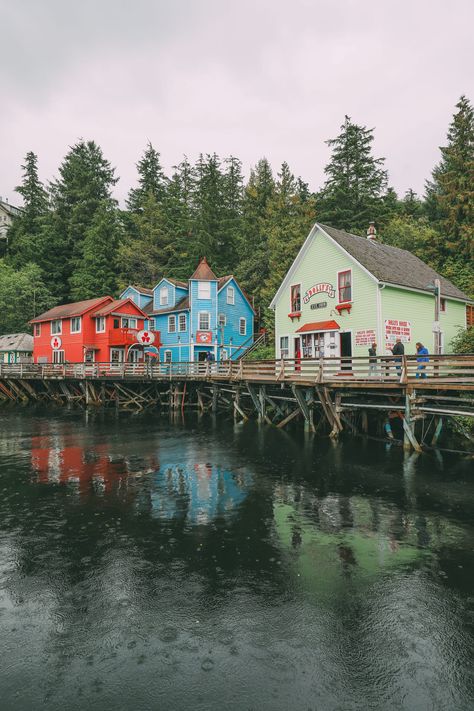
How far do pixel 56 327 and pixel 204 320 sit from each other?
53.7ft

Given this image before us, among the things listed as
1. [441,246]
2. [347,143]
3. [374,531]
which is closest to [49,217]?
[347,143]

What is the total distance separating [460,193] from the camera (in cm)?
3138

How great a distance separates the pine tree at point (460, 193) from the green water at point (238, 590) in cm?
2291

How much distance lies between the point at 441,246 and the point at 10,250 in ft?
221

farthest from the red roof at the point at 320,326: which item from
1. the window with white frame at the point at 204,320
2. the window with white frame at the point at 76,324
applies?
the window with white frame at the point at 76,324

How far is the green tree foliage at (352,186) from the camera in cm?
4238

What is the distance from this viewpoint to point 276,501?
11.1 meters

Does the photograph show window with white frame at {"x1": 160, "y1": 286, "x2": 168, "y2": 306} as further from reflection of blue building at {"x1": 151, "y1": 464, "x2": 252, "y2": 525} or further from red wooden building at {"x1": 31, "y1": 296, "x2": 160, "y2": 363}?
reflection of blue building at {"x1": 151, "y1": 464, "x2": 252, "y2": 525}

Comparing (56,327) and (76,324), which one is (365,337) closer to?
(76,324)

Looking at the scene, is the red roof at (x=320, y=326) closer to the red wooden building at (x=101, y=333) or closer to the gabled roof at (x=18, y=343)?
the red wooden building at (x=101, y=333)

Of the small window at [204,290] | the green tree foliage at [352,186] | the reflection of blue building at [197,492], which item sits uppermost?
the green tree foliage at [352,186]

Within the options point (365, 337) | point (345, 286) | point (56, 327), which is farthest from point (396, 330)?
point (56, 327)

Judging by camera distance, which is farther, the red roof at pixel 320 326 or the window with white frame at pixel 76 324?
the window with white frame at pixel 76 324

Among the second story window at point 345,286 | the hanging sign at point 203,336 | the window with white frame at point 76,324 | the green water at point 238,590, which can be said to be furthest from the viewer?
the window with white frame at point 76,324
